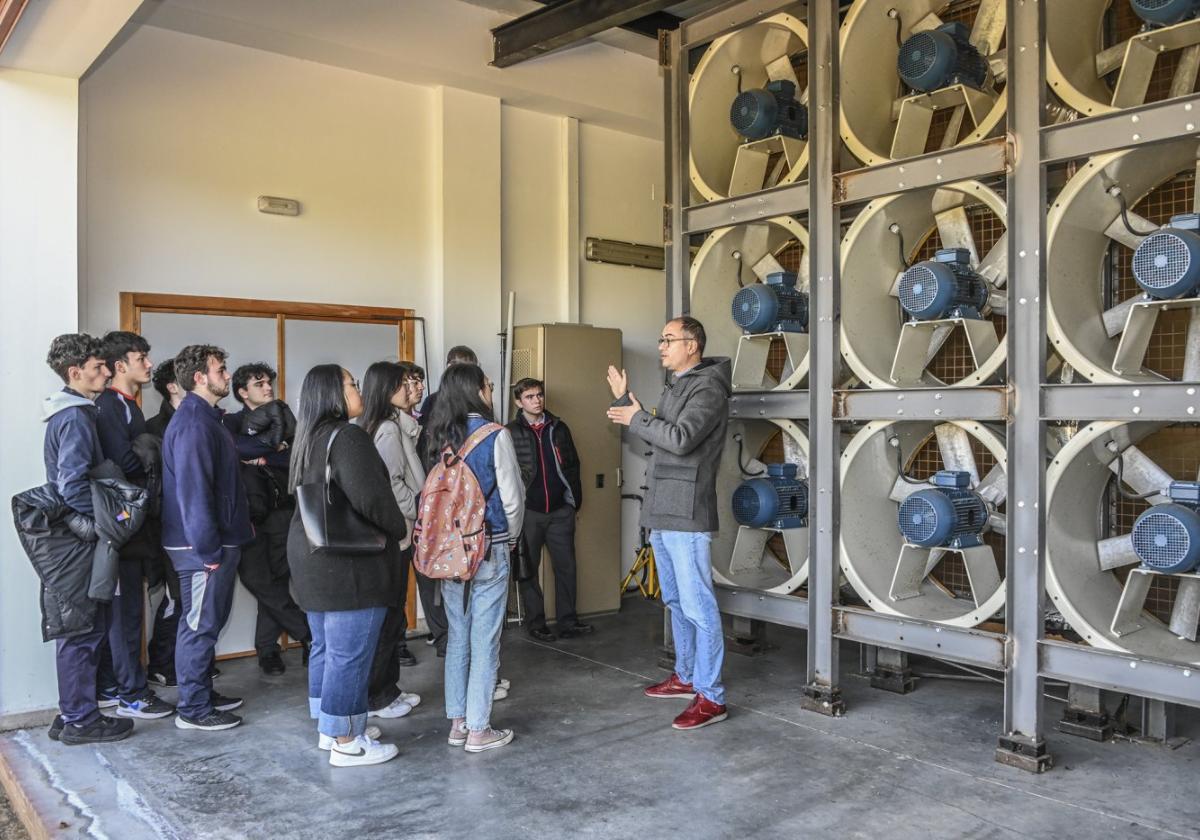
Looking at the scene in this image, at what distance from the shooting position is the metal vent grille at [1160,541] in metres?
3.37

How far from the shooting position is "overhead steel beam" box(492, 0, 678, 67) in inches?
216

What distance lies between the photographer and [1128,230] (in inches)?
149

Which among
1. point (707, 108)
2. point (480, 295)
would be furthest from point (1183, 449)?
point (480, 295)

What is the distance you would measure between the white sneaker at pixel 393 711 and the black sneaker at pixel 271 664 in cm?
102

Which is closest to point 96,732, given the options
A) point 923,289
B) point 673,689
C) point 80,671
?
point 80,671

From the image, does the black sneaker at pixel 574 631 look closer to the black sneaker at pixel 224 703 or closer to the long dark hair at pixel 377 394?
the black sneaker at pixel 224 703

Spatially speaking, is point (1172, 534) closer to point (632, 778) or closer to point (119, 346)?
point (632, 778)

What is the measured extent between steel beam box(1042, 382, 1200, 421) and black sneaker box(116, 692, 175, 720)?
3991 mm

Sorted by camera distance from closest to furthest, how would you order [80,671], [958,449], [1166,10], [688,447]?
[1166,10] < [80,671] < [688,447] < [958,449]

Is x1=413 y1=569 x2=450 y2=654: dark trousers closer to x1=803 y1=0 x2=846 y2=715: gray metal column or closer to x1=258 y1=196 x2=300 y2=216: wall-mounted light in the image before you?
x1=803 y1=0 x2=846 y2=715: gray metal column

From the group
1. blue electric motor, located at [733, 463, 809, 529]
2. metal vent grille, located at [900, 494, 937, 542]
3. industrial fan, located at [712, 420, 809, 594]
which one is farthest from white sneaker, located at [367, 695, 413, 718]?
metal vent grille, located at [900, 494, 937, 542]

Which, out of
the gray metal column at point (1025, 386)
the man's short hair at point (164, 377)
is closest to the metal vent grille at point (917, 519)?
the gray metal column at point (1025, 386)

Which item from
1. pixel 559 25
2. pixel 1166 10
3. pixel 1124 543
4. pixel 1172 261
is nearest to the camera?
pixel 1172 261

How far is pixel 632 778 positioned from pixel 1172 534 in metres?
2.12
